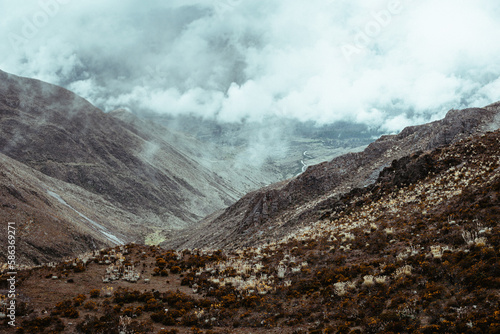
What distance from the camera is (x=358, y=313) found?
12258mm

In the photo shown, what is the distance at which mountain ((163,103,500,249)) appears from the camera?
44.8 meters

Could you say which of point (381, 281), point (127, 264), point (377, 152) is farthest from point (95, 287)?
point (377, 152)

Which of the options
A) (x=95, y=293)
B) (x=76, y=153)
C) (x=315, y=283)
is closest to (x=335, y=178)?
(x=315, y=283)

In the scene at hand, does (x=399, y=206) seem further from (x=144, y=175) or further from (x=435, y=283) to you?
(x=144, y=175)

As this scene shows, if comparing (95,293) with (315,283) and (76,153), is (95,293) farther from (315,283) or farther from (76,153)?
(76,153)

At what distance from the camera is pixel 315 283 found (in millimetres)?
16031

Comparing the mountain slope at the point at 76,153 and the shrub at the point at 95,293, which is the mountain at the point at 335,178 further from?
the mountain slope at the point at 76,153

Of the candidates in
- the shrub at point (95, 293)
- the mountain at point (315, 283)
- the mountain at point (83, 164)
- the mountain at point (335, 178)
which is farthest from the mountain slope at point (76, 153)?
the shrub at point (95, 293)

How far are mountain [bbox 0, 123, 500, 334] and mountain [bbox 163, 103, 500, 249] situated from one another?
1845cm

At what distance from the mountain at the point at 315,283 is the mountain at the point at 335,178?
18446 millimetres

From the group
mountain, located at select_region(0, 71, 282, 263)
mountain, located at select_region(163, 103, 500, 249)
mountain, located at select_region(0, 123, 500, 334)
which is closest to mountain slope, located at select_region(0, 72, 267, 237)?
mountain, located at select_region(0, 71, 282, 263)

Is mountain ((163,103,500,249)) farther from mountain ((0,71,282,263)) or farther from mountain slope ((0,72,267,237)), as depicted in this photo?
mountain slope ((0,72,267,237))

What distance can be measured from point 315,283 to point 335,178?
41.1 meters

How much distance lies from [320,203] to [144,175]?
16896cm
